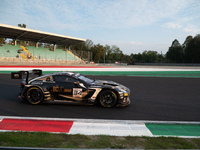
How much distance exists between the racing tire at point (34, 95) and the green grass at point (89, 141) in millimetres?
2403

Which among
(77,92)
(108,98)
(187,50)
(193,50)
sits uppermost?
(187,50)

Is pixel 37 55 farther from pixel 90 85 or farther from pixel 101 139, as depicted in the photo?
pixel 101 139

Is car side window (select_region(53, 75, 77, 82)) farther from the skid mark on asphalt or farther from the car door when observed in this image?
the skid mark on asphalt

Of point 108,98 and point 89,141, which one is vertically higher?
point 108,98

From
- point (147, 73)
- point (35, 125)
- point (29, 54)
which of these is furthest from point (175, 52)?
point (35, 125)

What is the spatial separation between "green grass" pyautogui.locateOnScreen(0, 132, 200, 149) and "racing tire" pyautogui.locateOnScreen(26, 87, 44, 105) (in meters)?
2.40

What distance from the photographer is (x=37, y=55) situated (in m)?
33.1

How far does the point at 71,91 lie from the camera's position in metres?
5.68

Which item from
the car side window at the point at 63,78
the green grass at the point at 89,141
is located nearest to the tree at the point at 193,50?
the car side window at the point at 63,78

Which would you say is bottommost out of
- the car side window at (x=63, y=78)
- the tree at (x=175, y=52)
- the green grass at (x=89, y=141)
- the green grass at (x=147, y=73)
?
the green grass at (x=89, y=141)

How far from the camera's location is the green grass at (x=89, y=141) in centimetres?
304

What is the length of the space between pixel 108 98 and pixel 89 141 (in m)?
2.55

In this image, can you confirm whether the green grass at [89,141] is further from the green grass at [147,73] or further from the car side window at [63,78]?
the green grass at [147,73]

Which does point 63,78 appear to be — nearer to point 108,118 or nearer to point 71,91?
point 71,91
